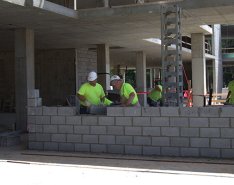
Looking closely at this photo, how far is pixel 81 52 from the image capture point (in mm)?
22047

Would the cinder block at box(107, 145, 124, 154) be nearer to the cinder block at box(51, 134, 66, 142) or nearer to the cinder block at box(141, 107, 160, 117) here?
the cinder block at box(141, 107, 160, 117)

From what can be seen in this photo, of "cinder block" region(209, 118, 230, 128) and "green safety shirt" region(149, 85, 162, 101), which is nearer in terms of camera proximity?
"cinder block" region(209, 118, 230, 128)

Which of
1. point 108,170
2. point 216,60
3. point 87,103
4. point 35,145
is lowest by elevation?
point 108,170

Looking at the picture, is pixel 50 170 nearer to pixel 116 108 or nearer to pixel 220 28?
pixel 116 108

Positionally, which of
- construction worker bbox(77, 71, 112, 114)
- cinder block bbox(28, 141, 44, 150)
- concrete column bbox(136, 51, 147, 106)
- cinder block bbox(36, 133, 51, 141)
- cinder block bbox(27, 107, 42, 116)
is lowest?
cinder block bbox(28, 141, 44, 150)

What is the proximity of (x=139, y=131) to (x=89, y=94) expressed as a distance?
5.37 feet

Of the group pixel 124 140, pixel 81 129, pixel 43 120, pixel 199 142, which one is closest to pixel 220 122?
pixel 199 142

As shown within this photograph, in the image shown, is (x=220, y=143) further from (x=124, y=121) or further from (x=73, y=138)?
(x=73, y=138)

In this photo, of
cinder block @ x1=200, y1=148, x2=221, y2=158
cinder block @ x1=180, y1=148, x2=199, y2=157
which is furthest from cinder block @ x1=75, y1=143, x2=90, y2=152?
cinder block @ x1=200, y1=148, x2=221, y2=158

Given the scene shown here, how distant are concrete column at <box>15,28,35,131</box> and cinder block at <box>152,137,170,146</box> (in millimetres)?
6186

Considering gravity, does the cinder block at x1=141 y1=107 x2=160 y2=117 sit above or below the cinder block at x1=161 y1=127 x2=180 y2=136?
above

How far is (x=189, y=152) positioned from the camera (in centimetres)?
898

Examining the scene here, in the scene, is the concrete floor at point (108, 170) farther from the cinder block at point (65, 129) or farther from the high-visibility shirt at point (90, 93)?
the high-visibility shirt at point (90, 93)

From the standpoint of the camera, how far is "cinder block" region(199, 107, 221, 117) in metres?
8.66
